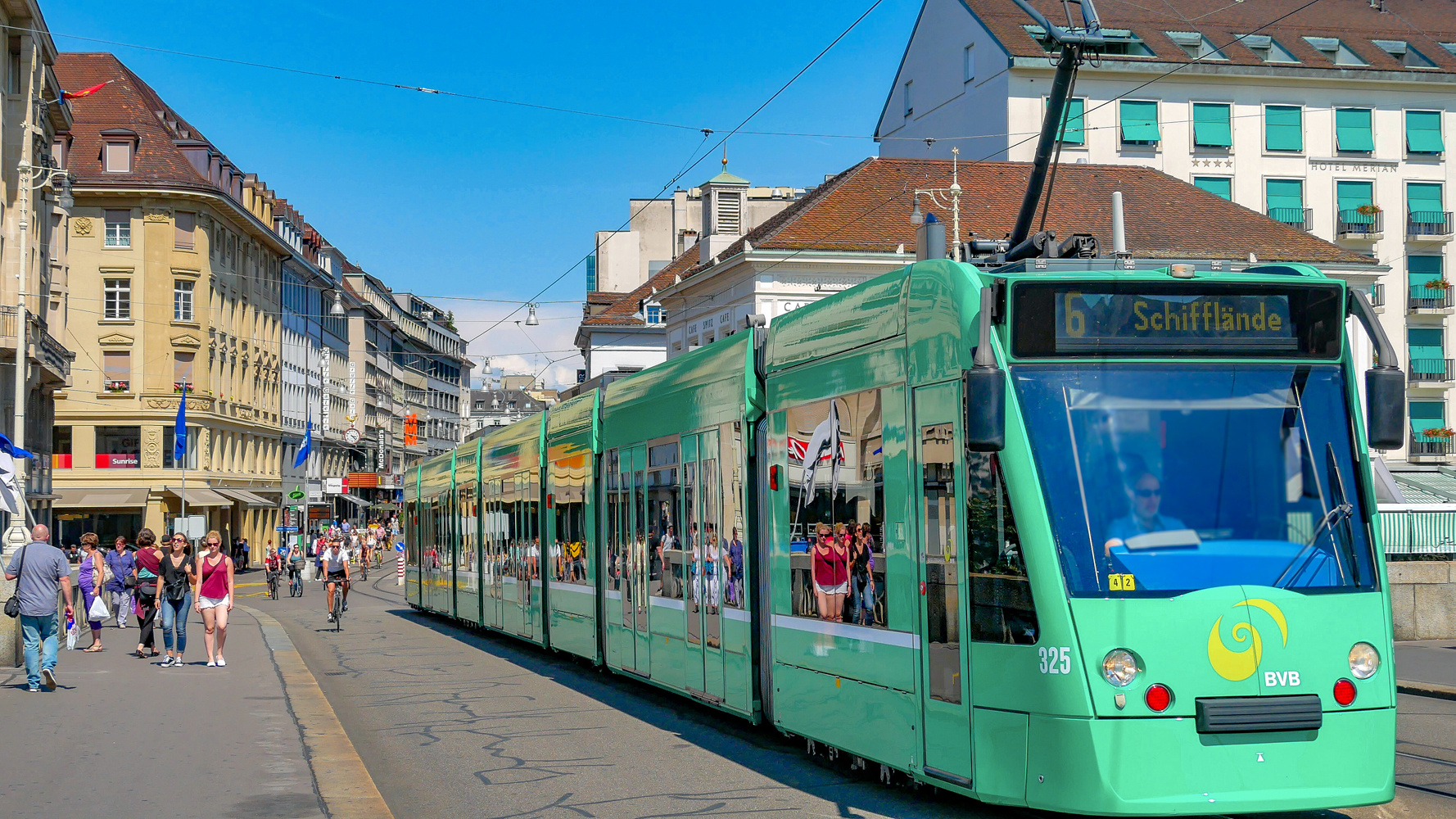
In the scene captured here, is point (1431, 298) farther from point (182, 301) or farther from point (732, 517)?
point (732, 517)

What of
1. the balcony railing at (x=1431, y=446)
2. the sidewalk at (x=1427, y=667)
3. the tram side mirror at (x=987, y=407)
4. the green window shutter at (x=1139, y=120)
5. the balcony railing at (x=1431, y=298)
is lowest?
the sidewalk at (x=1427, y=667)

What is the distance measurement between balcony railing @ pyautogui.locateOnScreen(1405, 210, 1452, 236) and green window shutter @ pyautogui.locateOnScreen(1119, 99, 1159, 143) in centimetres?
973

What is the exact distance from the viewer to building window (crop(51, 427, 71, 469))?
63.5m

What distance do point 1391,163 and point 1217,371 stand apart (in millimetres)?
52758

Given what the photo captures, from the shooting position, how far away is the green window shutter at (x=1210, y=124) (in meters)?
54.2

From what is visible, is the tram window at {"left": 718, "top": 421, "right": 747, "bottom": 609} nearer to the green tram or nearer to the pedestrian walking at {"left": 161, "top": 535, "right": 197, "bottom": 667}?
the green tram

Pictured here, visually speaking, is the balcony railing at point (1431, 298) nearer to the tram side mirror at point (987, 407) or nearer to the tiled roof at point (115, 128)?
the tiled roof at point (115, 128)

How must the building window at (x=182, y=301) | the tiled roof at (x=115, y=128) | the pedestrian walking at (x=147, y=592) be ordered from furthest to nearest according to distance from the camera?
the building window at (x=182, y=301)
the tiled roof at (x=115, y=128)
the pedestrian walking at (x=147, y=592)

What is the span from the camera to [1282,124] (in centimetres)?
5444

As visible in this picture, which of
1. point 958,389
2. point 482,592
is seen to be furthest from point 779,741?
point 482,592

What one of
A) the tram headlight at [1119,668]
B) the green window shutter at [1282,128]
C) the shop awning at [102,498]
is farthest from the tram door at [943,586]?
the shop awning at [102,498]

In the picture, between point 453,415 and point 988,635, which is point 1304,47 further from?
point 453,415

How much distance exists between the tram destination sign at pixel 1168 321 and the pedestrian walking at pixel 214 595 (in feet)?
43.6

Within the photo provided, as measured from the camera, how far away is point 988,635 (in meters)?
7.71
